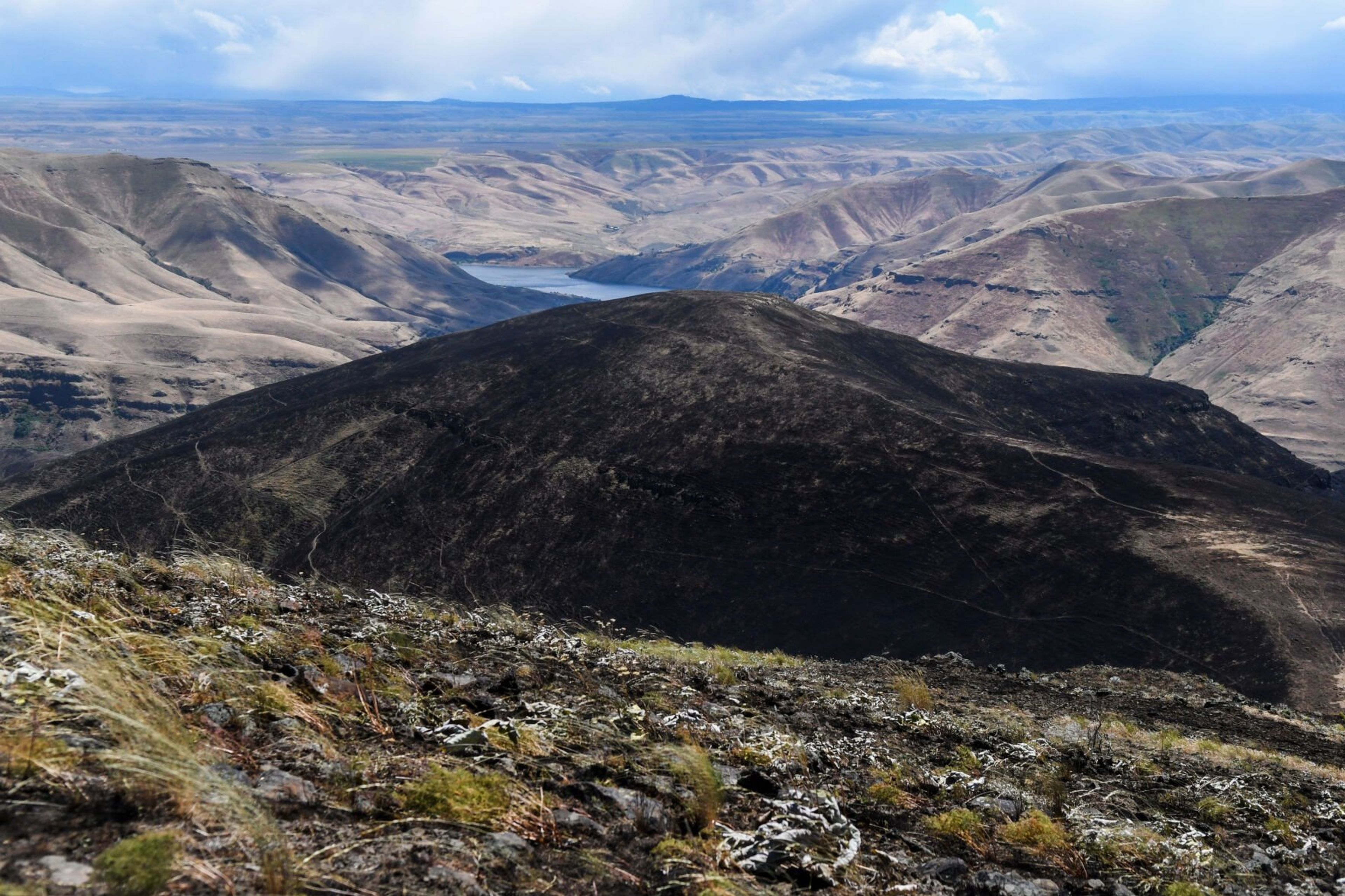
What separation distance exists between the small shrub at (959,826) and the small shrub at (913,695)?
259 inches

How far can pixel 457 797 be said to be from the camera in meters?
6.52

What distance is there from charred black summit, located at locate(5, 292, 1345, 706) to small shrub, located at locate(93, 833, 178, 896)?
27446mm

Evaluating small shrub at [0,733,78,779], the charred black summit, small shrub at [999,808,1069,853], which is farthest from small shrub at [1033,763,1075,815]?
the charred black summit

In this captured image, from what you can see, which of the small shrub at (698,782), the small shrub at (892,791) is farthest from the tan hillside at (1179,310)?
the small shrub at (698,782)

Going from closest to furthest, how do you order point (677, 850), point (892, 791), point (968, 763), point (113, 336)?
1. point (677, 850)
2. point (892, 791)
3. point (968, 763)
4. point (113, 336)

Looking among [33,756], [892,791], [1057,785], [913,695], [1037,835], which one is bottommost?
[913,695]

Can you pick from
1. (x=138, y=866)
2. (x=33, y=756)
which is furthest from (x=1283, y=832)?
(x=33, y=756)

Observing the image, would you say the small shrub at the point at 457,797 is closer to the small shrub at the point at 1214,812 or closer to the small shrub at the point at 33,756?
the small shrub at the point at 33,756

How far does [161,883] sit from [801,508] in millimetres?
35641

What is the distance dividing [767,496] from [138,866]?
36.5 m

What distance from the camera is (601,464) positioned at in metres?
44.6

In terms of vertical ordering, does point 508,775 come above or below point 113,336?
above

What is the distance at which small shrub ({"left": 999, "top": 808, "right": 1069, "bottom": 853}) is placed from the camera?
846cm

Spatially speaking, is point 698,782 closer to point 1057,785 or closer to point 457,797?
point 457,797
